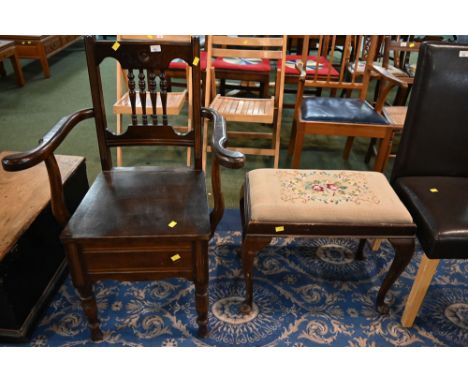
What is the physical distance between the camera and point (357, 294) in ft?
5.26

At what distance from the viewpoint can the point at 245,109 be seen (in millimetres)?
2309

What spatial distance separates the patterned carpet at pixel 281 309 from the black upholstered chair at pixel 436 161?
0.56 ft

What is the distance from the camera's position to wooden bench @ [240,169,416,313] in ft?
4.16

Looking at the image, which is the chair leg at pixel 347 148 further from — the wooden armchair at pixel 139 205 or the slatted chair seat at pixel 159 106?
the wooden armchair at pixel 139 205

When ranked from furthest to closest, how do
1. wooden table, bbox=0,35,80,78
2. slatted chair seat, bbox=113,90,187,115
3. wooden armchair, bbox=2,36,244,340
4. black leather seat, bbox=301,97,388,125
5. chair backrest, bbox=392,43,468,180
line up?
wooden table, bbox=0,35,80,78 < slatted chair seat, bbox=113,90,187,115 < black leather seat, bbox=301,97,388,125 < chair backrest, bbox=392,43,468,180 < wooden armchair, bbox=2,36,244,340

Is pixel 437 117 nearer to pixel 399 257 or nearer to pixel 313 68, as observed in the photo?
pixel 399 257

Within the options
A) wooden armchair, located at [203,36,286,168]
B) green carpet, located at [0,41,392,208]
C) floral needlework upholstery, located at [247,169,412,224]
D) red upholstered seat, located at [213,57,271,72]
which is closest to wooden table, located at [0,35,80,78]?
green carpet, located at [0,41,392,208]

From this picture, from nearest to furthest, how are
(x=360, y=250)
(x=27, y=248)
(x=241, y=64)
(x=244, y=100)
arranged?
(x=27, y=248)
(x=360, y=250)
(x=244, y=100)
(x=241, y=64)

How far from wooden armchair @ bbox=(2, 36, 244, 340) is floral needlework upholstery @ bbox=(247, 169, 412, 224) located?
179 mm

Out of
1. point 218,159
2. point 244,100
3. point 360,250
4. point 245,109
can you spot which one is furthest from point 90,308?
point 244,100

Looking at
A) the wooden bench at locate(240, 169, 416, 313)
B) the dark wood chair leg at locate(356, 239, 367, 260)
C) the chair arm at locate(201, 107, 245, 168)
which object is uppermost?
the chair arm at locate(201, 107, 245, 168)

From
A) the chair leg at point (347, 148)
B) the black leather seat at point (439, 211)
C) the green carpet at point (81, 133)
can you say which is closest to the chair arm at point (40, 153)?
the green carpet at point (81, 133)

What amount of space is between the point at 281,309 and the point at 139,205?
0.72m

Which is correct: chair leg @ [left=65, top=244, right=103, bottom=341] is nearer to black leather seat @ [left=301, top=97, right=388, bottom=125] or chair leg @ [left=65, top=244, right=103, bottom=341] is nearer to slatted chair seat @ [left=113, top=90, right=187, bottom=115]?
slatted chair seat @ [left=113, top=90, right=187, bottom=115]
